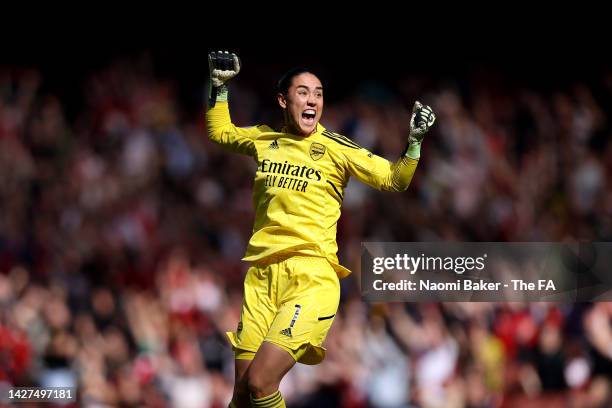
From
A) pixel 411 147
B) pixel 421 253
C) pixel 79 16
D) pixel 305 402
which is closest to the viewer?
pixel 411 147

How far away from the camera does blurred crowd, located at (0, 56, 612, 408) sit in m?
10.9

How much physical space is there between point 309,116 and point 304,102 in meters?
0.10

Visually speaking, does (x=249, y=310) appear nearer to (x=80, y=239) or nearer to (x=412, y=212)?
(x=412, y=212)

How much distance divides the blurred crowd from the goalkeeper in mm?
4538

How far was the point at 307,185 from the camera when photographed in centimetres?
652

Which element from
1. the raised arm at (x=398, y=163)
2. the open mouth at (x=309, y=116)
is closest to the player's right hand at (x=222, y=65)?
the open mouth at (x=309, y=116)

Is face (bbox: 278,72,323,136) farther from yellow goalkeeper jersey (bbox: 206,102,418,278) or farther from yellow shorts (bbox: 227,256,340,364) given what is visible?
yellow shorts (bbox: 227,256,340,364)

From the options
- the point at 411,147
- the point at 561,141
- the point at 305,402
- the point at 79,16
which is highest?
the point at 79,16

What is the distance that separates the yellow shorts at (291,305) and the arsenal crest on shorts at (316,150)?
59cm

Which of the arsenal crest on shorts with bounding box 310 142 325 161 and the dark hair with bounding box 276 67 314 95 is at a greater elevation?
Result: the dark hair with bounding box 276 67 314 95

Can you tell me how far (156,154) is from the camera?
14.0 m

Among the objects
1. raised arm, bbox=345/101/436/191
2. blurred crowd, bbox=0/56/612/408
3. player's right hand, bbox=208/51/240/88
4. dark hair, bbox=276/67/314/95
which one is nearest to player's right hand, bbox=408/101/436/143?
raised arm, bbox=345/101/436/191

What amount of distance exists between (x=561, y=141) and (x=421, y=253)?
283cm

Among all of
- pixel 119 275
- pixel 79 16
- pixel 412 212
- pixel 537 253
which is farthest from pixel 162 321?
pixel 79 16
